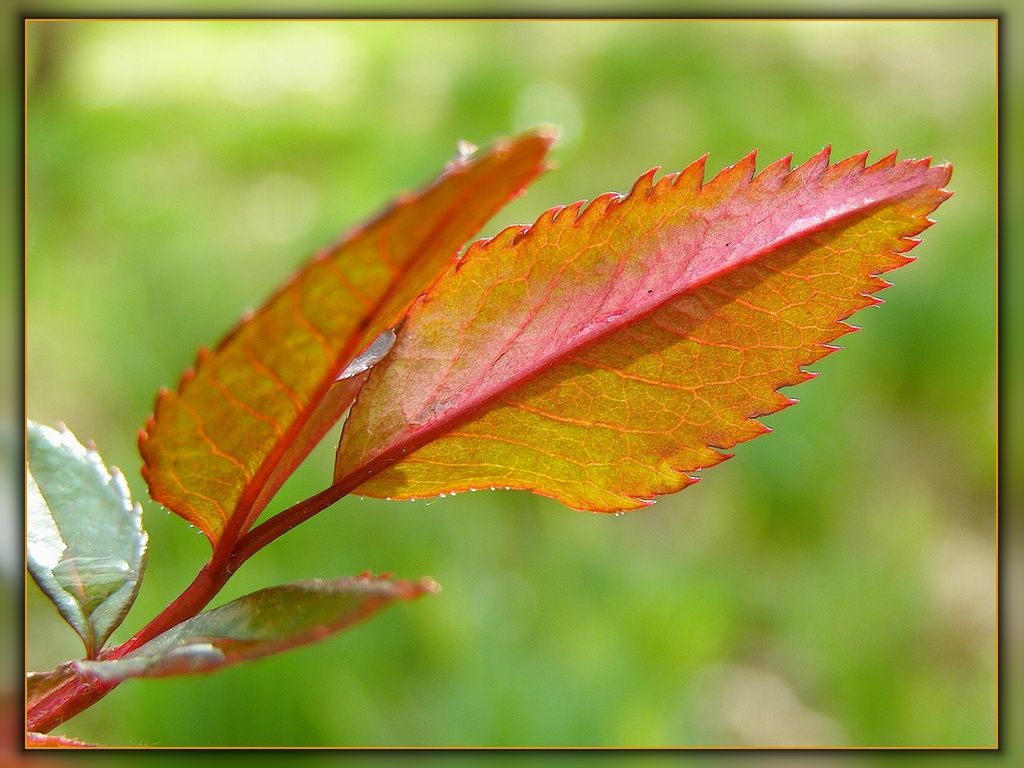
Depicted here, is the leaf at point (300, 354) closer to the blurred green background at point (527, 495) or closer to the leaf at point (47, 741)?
the leaf at point (47, 741)

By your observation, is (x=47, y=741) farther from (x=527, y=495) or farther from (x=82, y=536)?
(x=527, y=495)

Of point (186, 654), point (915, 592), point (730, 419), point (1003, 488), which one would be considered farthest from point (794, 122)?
point (186, 654)

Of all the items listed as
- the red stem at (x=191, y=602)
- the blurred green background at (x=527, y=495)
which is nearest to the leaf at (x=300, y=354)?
the red stem at (x=191, y=602)

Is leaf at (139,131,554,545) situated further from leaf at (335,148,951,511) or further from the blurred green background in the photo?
the blurred green background

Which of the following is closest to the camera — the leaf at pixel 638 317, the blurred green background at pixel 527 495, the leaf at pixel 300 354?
the leaf at pixel 300 354

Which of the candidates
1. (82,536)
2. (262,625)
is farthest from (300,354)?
(82,536)
